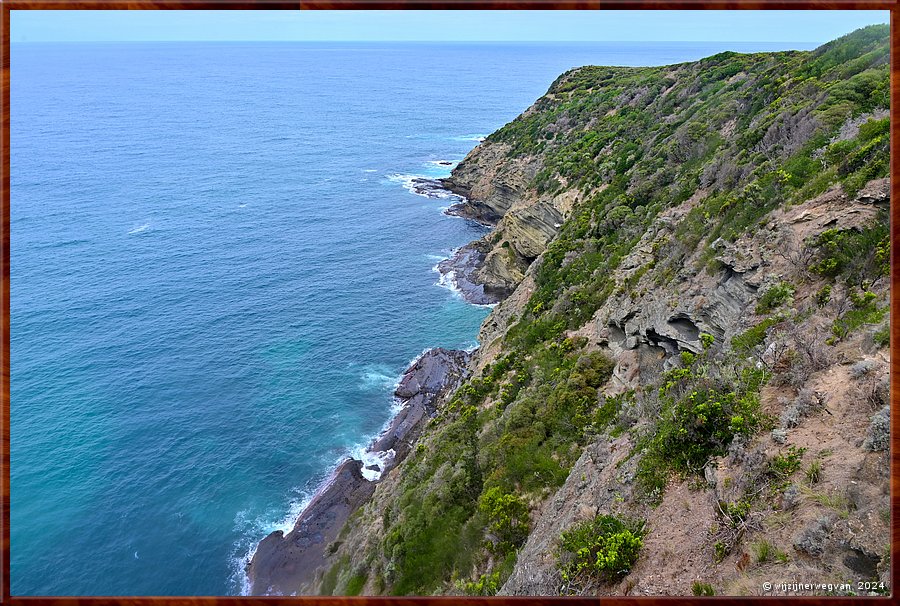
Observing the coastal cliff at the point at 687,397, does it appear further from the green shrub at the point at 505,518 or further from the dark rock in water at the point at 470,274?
the dark rock in water at the point at 470,274

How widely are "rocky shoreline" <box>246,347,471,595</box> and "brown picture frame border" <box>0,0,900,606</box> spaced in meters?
32.2

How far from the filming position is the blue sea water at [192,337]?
124 feet

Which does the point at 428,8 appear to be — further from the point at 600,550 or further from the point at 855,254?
the point at 855,254

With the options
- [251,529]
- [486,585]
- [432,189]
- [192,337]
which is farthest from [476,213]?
[486,585]

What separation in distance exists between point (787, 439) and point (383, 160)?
387 ft

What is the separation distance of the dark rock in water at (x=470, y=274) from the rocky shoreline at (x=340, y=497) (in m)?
14.4

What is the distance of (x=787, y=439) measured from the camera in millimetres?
10711

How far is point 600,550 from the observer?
1132 centimetres

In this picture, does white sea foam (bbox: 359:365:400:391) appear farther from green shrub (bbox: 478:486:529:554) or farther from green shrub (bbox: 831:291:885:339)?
green shrub (bbox: 831:291:885:339)

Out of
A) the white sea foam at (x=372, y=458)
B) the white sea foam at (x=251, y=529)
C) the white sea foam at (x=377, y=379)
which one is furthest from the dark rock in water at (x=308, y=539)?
the white sea foam at (x=377, y=379)

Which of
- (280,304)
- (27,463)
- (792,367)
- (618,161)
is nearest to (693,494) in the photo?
(792,367)

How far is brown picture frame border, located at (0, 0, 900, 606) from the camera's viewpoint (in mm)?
6586

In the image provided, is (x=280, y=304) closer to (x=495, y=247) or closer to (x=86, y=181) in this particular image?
(x=495, y=247)

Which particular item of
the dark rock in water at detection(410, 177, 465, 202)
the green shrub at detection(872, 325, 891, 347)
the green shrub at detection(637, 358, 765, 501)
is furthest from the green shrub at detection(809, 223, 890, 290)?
the dark rock in water at detection(410, 177, 465, 202)
